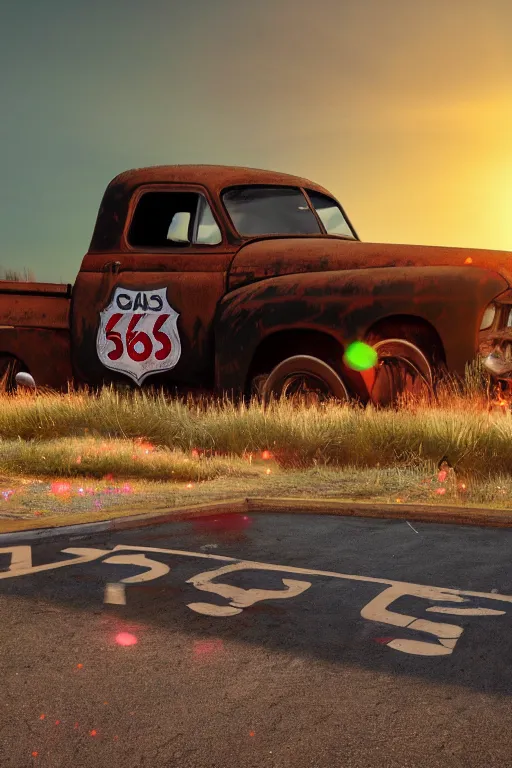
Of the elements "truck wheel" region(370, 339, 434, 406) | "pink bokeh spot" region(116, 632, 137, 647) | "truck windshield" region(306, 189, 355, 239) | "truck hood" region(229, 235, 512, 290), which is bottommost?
"pink bokeh spot" region(116, 632, 137, 647)

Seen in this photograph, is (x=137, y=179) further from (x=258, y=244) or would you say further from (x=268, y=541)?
(x=268, y=541)

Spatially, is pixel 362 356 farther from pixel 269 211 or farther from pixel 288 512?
pixel 288 512

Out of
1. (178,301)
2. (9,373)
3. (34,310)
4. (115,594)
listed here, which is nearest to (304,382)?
(178,301)

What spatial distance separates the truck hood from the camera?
8375 millimetres

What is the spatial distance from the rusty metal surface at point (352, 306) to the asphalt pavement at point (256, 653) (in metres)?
3.03

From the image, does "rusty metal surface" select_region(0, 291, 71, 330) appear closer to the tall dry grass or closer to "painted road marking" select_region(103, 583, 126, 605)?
the tall dry grass

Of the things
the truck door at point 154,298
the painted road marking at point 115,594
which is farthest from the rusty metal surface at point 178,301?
the painted road marking at point 115,594

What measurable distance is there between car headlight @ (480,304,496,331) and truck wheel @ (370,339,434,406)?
578mm

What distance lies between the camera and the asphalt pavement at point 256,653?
2730 millimetres

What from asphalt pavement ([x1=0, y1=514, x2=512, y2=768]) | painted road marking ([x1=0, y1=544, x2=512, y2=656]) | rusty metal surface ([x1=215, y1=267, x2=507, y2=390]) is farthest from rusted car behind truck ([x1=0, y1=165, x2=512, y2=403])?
painted road marking ([x1=0, y1=544, x2=512, y2=656])

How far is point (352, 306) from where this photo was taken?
829cm

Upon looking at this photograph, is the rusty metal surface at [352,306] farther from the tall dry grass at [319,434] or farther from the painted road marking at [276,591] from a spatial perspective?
the painted road marking at [276,591]

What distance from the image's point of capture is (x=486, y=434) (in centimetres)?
822

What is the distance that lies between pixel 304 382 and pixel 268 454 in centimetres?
76
